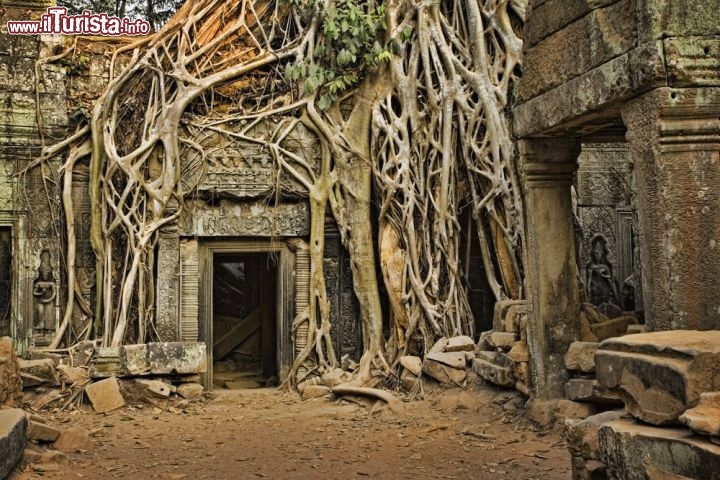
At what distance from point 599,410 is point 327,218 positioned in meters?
4.53

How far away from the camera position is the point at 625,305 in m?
8.34

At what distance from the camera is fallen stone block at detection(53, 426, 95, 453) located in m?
5.44

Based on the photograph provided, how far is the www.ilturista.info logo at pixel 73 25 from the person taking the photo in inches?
334

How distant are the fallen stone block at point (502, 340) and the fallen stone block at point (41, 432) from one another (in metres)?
3.36

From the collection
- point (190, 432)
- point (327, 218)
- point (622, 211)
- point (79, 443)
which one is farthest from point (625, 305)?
point (79, 443)

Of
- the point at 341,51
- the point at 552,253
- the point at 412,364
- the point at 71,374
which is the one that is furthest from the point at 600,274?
the point at 71,374

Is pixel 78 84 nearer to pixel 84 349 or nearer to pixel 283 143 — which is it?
pixel 283 143

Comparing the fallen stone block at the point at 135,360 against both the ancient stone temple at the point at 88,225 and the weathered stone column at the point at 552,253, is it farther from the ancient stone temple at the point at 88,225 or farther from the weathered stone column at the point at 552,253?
the weathered stone column at the point at 552,253

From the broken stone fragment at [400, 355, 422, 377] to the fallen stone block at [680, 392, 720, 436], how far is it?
4998 mm

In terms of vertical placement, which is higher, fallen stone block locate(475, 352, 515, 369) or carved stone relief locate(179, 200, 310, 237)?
carved stone relief locate(179, 200, 310, 237)

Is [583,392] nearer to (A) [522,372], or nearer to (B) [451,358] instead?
(A) [522,372]

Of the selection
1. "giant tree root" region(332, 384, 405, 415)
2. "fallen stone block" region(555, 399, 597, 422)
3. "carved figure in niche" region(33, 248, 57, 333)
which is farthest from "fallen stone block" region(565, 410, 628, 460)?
"carved figure in niche" region(33, 248, 57, 333)

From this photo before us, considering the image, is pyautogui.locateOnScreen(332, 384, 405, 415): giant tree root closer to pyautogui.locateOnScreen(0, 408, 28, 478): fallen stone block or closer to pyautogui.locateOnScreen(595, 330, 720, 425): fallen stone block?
pyautogui.locateOnScreen(0, 408, 28, 478): fallen stone block

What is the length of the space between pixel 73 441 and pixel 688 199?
4385 mm
